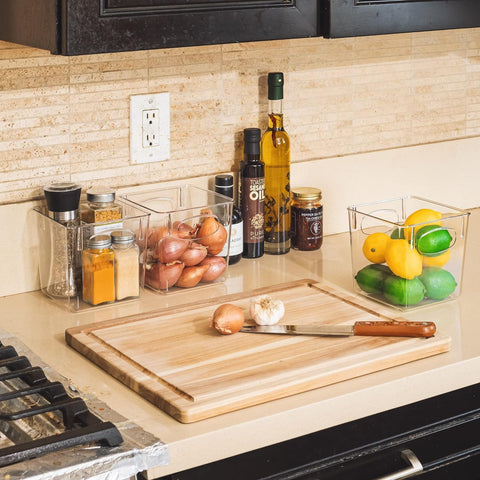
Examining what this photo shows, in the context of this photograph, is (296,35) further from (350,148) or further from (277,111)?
(350,148)

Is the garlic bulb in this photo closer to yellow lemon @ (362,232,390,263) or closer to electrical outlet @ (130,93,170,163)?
yellow lemon @ (362,232,390,263)

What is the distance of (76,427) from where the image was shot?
1.21m

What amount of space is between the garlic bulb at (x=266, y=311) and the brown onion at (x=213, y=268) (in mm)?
264

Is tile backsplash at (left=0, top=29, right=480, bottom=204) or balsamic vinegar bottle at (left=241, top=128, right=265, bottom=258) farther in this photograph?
balsamic vinegar bottle at (left=241, top=128, right=265, bottom=258)

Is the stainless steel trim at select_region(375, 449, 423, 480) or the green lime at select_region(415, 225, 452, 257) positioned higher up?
the green lime at select_region(415, 225, 452, 257)

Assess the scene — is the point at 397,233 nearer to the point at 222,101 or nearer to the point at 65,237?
the point at 222,101

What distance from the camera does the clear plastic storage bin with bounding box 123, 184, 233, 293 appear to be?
5.78ft

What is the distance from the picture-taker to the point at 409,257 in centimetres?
165

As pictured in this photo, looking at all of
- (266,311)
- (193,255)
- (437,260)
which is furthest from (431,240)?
(193,255)

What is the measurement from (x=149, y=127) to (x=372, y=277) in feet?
1.83

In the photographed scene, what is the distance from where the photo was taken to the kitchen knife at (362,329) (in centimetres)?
151

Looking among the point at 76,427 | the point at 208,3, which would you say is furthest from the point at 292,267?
the point at 76,427

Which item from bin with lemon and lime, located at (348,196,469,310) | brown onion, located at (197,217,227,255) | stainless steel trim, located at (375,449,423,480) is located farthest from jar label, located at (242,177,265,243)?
stainless steel trim, located at (375,449,423,480)

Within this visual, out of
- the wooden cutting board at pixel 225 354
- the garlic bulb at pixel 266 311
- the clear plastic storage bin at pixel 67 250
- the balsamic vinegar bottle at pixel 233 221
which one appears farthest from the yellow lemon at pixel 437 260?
the clear plastic storage bin at pixel 67 250
